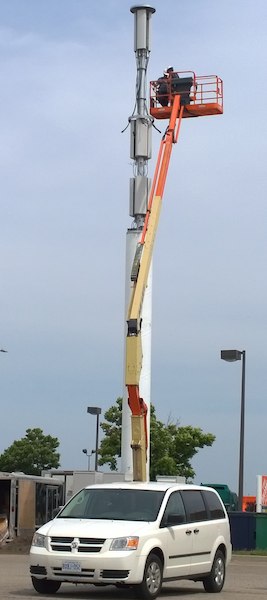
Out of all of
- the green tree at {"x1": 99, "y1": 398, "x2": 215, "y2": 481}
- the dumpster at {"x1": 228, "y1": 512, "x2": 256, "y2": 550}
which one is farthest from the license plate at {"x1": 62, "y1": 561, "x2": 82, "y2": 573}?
the green tree at {"x1": 99, "y1": 398, "x2": 215, "y2": 481}

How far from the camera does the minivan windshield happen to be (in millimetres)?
Result: 18078

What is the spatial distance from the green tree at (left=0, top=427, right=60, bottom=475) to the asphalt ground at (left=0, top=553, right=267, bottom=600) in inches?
2254

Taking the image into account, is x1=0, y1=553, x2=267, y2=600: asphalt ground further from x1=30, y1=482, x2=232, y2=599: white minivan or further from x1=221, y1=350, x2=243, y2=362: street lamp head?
x1=221, y1=350, x2=243, y2=362: street lamp head

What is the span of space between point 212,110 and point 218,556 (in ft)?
80.9

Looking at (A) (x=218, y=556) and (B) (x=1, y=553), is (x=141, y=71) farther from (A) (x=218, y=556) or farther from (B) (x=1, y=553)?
(A) (x=218, y=556)

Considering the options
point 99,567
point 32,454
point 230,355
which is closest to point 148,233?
point 230,355

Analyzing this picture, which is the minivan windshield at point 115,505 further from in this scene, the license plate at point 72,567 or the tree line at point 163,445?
the tree line at point 163,445

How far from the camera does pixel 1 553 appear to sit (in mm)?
33281

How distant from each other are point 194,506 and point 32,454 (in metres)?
65.4

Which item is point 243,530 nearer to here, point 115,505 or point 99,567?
point 115,505

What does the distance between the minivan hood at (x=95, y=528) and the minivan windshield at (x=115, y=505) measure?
0.38 meters

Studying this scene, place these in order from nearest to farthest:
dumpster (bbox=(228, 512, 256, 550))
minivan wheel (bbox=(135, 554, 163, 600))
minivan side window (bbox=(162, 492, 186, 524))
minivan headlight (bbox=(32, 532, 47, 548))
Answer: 1. minivan wheel (bbox=(135, 554, 163, 600))
2. minivan headlight (bbox=(32, 532, 47, 548))
3. minivan side window (bbox=(162, 492, 186, 524))
4. dumpster (bbox=(228, 512, 256, 550))

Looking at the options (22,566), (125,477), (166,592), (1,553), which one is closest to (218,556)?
(166,592)

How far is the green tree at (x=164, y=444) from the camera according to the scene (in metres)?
63.2
